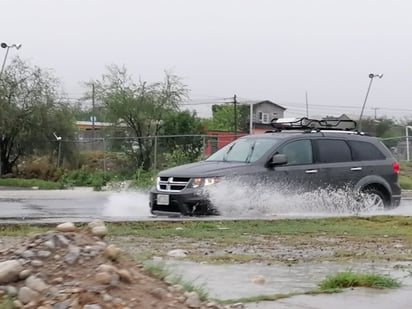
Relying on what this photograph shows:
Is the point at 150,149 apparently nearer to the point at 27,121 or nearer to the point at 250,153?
the point at 27,121

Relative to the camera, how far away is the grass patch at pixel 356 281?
739cm

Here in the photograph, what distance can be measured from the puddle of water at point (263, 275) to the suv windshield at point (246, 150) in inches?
266

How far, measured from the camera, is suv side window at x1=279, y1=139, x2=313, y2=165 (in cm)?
1563

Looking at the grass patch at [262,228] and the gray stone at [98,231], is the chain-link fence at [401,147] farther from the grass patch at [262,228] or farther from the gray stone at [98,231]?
the gray stone at [98,231]

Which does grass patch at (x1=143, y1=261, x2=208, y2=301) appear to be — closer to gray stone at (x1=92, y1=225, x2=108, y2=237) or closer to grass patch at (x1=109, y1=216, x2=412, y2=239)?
gray stone at (x1=92, y1=225, x2=108, y2=237)

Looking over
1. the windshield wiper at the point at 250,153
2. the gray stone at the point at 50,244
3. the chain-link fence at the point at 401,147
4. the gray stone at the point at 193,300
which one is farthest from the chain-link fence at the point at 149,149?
the gray stone at the point at 50,244

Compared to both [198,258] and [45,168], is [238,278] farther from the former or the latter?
[45,168]

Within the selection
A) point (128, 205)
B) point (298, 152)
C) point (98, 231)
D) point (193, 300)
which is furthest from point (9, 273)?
point (128, 205)

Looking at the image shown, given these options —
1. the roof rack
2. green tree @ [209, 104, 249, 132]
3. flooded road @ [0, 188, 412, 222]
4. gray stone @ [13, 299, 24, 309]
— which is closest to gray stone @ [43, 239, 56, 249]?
gray stone @ [13, 299, 24, 309]

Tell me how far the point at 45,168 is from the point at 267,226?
2433cm

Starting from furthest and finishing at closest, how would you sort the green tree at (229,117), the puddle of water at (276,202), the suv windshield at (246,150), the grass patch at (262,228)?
the green tree at (229,117), the suv windshield at (246,150), the puddle of water at (276,202), the grass patch at (262,228)

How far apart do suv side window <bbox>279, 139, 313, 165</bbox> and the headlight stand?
1702mm

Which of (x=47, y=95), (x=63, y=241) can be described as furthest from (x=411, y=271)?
(x=47, y=95)

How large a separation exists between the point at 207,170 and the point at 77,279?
9.70 meters
